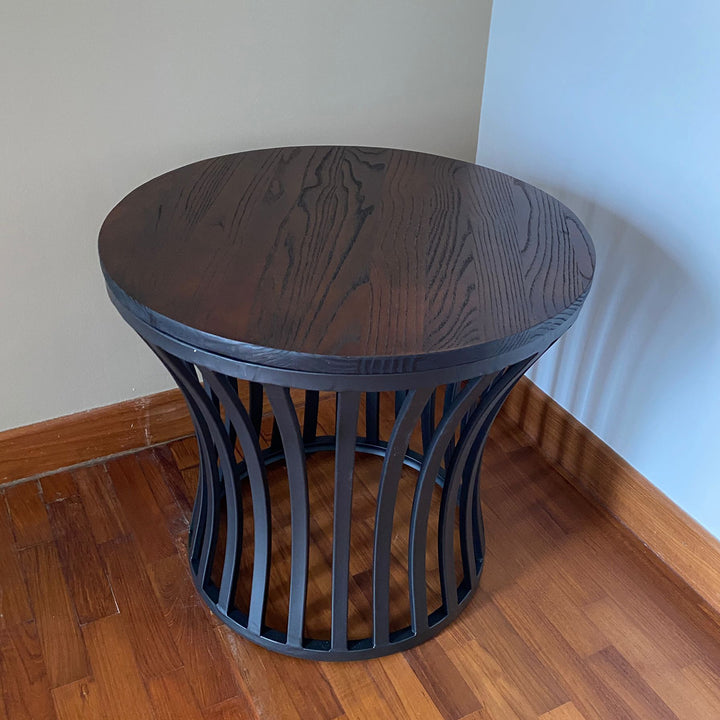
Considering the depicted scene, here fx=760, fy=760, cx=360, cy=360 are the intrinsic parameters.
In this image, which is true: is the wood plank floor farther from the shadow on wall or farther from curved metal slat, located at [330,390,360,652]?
the shadow on wall

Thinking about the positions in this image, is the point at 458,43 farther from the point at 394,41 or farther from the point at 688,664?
the point at 688,664

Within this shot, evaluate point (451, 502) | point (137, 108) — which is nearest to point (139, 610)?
point (451, 502)

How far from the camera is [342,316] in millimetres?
969

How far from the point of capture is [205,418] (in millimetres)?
1178

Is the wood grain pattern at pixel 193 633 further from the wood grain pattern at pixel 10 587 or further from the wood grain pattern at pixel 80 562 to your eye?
the wood grain pattern at pixel 10 587

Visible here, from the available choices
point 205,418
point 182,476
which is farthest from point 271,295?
point 182,476

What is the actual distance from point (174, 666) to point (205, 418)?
0.46 m

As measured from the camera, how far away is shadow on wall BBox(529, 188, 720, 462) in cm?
140

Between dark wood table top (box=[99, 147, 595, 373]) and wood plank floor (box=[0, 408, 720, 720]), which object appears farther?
wood plank floor (box=[0, 408, 720, 720])

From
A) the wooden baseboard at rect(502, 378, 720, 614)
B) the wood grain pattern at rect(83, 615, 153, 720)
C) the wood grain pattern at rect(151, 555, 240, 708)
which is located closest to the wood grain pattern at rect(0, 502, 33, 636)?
the wood grain pattern at rect(83, 615, 153, 720)

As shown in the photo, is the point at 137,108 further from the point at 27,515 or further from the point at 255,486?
the point at 27,515

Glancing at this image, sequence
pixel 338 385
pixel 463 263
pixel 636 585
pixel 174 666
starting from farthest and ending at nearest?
pixel 636 585, pixel 174 666, pixel 463 263, pixel 338 385

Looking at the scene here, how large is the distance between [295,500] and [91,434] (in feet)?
2.42

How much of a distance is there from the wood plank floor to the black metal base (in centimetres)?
5
